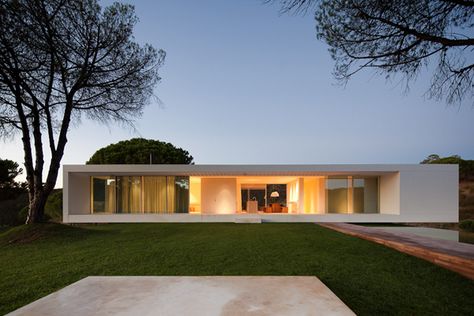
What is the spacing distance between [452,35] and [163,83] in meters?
14.9

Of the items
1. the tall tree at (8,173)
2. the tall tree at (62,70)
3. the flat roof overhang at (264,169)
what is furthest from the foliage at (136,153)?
the tall tree at (62,70)

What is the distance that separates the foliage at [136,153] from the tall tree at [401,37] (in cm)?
2120

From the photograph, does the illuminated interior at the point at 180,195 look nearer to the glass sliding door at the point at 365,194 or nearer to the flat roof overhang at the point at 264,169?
the glass sliding door at the point at 365,194

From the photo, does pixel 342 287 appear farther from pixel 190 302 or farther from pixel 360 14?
pixel 360 14

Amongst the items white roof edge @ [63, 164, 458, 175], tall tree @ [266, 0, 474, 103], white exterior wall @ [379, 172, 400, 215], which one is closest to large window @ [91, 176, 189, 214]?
white roof edge @ [63, 164, 458, 175]

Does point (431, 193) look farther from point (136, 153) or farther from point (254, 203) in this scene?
→ point (136, 153)

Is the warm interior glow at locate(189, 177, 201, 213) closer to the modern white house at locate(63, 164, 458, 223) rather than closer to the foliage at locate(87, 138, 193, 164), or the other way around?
the modern white house at locate(63, 164, 458, 223)

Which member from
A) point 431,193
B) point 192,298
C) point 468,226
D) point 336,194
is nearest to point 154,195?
point 336,194

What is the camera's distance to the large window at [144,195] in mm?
16328

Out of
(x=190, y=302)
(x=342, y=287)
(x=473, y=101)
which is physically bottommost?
(x=342, y=287)

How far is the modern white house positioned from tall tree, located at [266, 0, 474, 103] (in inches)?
337

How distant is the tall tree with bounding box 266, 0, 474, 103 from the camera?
534 centimetres

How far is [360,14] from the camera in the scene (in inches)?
218

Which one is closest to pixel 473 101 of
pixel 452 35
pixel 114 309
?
pixel 452 35
